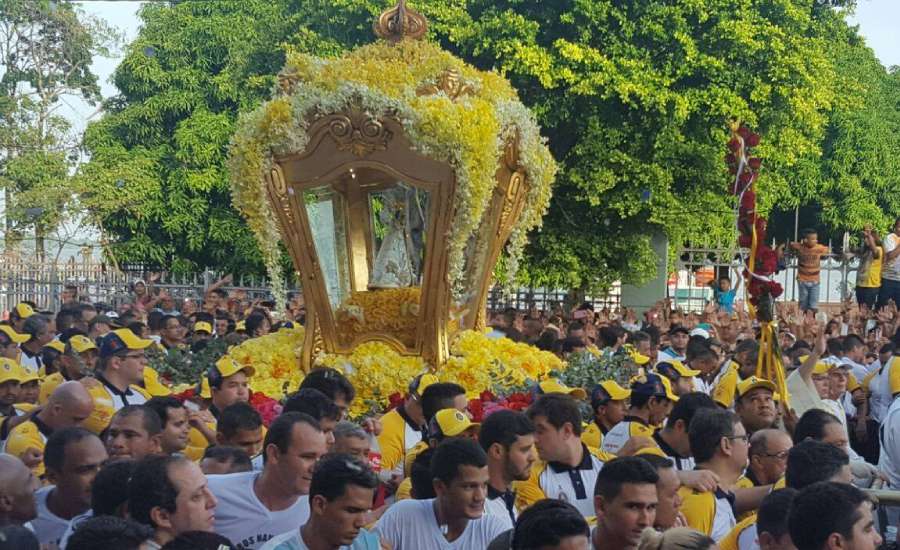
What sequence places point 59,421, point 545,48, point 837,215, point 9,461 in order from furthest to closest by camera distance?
1. point 837,215
2. point 545,48
3. point 59,421
4. point 9,461

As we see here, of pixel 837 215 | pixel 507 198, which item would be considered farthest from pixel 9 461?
pixel 837 215

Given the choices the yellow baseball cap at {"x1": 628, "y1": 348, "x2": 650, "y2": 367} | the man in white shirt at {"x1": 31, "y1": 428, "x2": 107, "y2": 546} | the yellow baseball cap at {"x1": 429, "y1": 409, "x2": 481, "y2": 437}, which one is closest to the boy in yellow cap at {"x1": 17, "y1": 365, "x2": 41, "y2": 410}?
the man in white shirt at {"x1": 31, "y1": 428, "x2": 107, "y2": 546}

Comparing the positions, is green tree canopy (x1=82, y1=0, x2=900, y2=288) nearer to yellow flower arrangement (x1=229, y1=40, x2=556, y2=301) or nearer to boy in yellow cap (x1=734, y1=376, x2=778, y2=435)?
yellow flower arrangement (x1=229, y1=40, x2=556, y2=301)

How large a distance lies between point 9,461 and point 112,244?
25.7 meters

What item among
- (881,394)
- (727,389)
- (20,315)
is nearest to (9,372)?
(727,389)

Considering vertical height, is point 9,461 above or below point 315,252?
below

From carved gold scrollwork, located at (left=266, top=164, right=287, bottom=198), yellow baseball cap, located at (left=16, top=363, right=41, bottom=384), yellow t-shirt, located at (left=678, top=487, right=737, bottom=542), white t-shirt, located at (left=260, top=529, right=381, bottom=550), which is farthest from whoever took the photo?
carved gold scrollwork, located at (left=266, top=164, right=287, bottom=198)

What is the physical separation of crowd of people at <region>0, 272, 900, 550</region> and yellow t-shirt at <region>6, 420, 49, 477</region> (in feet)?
0.04

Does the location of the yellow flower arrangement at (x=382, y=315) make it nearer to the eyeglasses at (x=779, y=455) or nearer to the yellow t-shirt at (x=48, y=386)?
the yellow t-shirt at (x=48, y=386)

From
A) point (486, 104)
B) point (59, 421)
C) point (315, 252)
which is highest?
point (486, 104)

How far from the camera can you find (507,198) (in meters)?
13.2

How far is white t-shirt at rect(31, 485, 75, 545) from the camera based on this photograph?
5.77 metres

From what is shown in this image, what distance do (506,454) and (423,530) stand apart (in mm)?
763

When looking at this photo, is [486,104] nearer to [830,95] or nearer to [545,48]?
[545,48]
